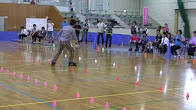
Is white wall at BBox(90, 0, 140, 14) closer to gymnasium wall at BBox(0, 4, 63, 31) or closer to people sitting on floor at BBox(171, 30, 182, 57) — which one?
gymnasium wall at BBox(0, 4, 63, 31)

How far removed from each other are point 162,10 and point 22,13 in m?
13.2

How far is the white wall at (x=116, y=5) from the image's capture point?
117ft

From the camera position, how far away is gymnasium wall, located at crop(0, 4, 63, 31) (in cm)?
2916

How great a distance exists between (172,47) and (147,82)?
8400mm

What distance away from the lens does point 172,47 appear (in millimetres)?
16469

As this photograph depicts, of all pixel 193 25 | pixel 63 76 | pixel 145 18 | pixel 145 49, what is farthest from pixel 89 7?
pixel 63 76

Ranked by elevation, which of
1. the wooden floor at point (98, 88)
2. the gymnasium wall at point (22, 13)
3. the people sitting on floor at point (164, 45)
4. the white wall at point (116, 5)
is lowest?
the wooden floor at point (98, 88)

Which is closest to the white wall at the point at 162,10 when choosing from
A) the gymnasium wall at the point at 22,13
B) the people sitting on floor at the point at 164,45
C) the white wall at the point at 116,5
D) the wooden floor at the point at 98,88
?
the white wall at the point at 116,5

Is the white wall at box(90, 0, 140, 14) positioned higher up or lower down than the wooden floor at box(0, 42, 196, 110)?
higher up

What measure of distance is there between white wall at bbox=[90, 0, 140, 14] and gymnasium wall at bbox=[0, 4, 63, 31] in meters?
5.48

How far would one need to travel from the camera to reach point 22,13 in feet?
98.5

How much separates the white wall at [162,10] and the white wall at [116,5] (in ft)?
4.91

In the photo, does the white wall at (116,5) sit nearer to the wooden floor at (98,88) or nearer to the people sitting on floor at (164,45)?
the people sitting on floor at (164,45)

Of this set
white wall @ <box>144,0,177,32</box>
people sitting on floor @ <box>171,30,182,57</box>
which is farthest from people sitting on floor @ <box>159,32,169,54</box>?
white wall @ <box>144,0,177,32</box>
